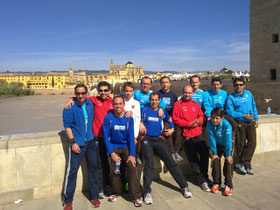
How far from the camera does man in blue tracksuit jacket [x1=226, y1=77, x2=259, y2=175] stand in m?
3.94

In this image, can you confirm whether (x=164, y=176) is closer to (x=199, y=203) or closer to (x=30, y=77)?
(x=199, y=203)

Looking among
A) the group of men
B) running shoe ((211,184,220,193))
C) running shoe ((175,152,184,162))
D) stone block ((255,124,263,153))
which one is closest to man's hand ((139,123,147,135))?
the group of men

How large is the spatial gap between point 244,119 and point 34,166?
131 inches

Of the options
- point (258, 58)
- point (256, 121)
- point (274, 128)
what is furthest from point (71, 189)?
point (258, 58)

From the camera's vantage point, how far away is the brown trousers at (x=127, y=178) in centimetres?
304

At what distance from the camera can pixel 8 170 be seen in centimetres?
299

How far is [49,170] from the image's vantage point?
318cm

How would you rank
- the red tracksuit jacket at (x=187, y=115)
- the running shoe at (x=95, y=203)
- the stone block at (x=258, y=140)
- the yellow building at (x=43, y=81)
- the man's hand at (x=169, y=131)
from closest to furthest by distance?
the running shoe at (x=95, y=203) → the man's hand at (x=169, y=131) → the red tracksuit jacket at (x=187, y=115) → the stone block at (x=258, y=140) → the yellow building at (x=43, y=81)

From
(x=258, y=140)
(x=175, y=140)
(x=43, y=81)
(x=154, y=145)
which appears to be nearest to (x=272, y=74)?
(x=258, y=140)

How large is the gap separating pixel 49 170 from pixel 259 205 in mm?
2730

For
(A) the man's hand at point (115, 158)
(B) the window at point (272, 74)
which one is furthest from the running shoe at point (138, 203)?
(B) the window at point (272, 74)

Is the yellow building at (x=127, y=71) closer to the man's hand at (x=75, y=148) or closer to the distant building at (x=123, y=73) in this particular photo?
the distant building at (x=123, y=73)

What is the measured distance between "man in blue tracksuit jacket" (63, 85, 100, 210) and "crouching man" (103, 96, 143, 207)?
216mm

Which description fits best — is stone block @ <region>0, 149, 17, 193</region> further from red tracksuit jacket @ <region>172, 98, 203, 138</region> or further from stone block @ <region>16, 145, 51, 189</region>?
red tracksuit jacket @ <region>172, 98, 203, 138</region>
